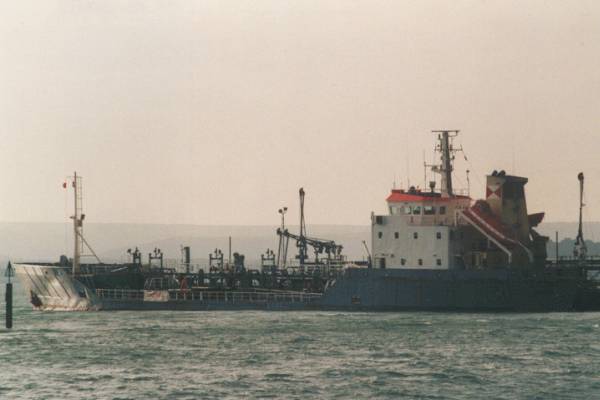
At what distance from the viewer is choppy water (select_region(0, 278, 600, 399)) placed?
135 feet

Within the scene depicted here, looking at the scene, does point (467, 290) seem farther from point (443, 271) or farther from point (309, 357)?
point (309, 357)

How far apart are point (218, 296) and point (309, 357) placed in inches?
1134

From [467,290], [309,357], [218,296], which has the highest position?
[467,290]

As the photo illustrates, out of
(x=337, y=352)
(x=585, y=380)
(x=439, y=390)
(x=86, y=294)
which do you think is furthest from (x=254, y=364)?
(x=86, y=294)

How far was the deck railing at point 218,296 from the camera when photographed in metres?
73.5

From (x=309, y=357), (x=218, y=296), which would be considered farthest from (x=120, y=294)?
(x=309, y=357)

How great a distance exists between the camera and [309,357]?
159ft

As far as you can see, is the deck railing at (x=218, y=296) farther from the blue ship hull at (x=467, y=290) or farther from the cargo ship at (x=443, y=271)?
the blue ship hull at (x=467, y=290)

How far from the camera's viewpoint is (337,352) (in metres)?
49.8

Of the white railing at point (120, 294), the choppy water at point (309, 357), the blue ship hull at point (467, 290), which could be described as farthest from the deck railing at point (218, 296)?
the blue ship hull at point (467, 290)

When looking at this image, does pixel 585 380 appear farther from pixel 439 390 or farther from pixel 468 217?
pixel 468 217

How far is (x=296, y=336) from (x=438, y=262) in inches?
539

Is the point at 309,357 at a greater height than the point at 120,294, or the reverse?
the point at 120,294

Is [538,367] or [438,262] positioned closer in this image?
[538,367]
